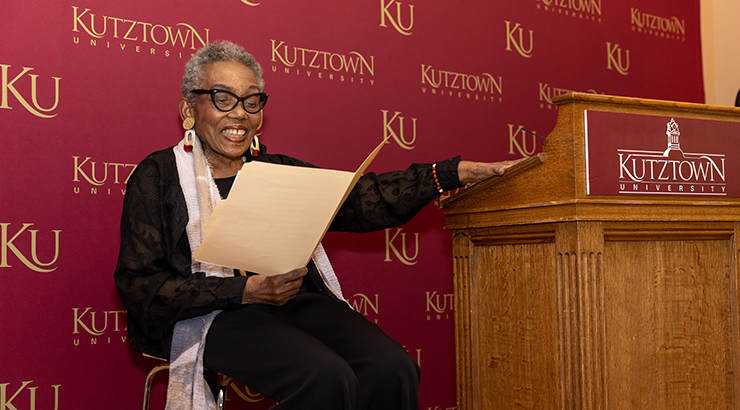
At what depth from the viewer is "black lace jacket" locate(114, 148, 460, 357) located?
157 centimetres

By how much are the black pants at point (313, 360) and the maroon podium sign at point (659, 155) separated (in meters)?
0.70

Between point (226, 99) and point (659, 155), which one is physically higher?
point (226, 99)

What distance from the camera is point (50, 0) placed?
2115 mm

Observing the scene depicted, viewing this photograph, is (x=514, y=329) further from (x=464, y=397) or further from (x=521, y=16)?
(x=521, y=16)

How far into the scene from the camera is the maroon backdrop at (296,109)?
2061 mm

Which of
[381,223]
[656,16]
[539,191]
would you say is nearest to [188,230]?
[381,223]

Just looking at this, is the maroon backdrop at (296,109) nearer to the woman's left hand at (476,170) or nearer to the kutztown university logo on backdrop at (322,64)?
the kutztown university logo on backdrop at (322,64)

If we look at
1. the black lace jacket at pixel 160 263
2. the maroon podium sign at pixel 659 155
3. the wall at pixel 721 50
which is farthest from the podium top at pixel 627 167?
the wall at pixel 721 50

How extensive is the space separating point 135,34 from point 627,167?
5.61 ft

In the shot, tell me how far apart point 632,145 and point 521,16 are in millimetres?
1508

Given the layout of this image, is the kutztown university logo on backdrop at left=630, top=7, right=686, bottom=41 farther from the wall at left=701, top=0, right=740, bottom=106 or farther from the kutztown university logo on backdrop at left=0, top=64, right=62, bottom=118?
the kutztown university logo on backdrop at left=0, top=64, right=62, bottom=118

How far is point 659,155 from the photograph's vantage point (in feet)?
5.79

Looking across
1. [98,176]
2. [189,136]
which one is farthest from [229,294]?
[98,176]

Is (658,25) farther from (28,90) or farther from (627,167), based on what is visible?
(28,90)
